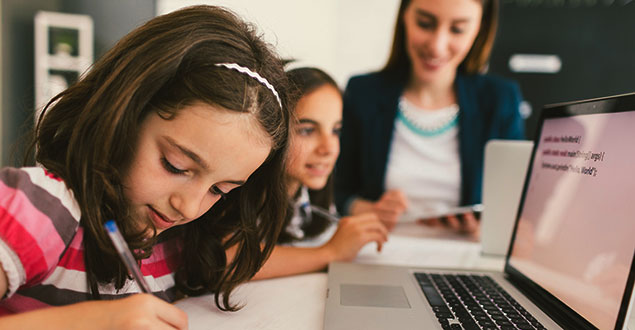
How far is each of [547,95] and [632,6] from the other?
592 mm

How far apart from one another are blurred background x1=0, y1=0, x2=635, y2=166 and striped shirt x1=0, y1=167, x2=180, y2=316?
164 centimetres

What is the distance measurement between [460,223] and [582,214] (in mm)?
616

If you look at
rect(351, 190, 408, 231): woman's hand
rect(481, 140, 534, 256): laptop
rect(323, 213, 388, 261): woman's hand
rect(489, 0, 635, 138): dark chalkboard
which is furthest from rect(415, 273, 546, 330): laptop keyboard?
rect(489, 0, 635, 138): dark chalkboard

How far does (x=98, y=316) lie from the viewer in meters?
0.43

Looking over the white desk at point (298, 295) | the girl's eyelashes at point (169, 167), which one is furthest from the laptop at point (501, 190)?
the girl's eyelashes at point (169, 167)

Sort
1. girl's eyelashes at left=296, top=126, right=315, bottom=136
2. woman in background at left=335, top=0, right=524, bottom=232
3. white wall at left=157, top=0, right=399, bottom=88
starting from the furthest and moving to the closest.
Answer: white wall at left=157, top=0, right=399, bottom=88 < woman in background at left=335, top=0, right=524, bottom=232 < girl's eyelashes at left=296, top=126, right=315, bottom=136

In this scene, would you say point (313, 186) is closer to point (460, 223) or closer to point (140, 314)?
point (460, 223)

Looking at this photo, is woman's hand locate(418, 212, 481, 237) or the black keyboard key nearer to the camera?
the black keyboard key

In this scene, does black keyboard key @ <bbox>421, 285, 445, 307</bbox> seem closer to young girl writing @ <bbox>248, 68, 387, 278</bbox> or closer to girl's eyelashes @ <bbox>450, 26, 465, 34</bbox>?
young girl writing @ <bbox>248, 68, 387, 278</bbox>

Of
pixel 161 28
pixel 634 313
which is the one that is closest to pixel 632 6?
pixel 634 313

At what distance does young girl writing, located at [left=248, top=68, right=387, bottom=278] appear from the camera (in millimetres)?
823

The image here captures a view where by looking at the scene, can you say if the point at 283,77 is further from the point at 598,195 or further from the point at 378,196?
the point at 378,196

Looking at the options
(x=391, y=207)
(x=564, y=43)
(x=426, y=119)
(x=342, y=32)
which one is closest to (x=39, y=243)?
(x=391, y=207)

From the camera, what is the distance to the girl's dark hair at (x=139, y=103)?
20.5 inches
